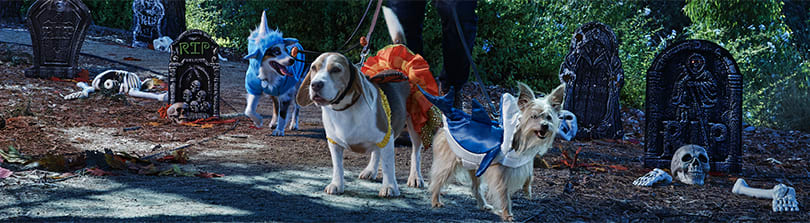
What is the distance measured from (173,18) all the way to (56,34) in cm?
484

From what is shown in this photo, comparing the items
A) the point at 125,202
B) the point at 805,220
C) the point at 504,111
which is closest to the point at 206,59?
the point at 125,202

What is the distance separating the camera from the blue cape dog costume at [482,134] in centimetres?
346

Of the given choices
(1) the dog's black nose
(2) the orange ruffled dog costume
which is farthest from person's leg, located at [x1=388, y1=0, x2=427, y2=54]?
(1) the dog's black nose

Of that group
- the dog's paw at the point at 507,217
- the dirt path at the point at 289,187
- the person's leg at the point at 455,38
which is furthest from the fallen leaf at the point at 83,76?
the dog's paw at the point at 507,217

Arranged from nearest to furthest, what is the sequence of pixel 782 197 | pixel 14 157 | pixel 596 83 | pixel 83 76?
pixel 782 197 < pixel 14 157 < pixel 596 83 < pixel 83 76

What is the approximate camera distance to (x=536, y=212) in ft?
13.0

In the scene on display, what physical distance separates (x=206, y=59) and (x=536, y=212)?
195 inches

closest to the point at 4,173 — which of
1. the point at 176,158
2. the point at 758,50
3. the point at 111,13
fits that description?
the point at 176,158

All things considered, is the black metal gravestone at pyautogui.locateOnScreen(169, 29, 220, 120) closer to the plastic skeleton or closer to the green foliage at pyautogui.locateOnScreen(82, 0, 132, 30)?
the plastic skeleton

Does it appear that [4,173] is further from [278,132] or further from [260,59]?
[278,132]

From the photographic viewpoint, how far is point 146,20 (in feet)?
49.3

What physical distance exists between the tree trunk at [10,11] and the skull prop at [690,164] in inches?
709

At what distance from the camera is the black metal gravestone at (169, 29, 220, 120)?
25.8 feet

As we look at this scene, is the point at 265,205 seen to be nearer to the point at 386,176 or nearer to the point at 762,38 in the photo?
the point at 386,176
